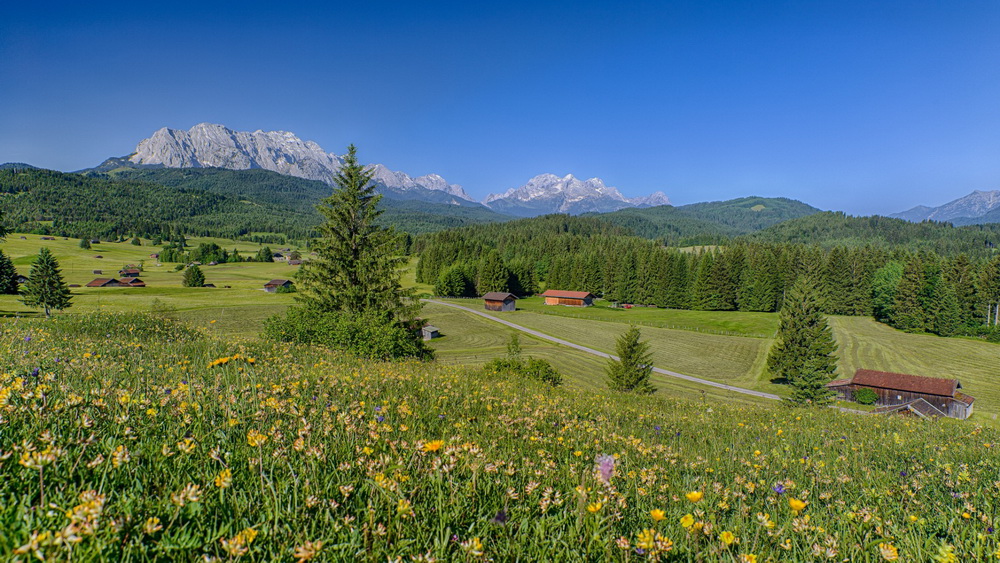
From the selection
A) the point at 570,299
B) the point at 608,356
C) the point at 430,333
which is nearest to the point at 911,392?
the point at 608,356

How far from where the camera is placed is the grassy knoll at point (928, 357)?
51562 mm

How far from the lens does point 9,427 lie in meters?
2.85

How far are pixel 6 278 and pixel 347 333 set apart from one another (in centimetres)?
11218

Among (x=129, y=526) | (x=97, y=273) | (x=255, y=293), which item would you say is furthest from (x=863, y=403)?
(x=97, y=273)

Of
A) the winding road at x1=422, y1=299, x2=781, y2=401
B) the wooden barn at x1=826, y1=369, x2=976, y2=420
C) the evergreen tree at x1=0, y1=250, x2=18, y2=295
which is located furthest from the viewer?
the evergreen tree at x1=0, y1=250, x2=18, y2=295

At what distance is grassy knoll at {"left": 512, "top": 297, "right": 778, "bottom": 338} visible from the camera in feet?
289

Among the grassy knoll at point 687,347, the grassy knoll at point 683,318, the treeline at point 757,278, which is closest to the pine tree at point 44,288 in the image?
the grassy knoll at point 687,347

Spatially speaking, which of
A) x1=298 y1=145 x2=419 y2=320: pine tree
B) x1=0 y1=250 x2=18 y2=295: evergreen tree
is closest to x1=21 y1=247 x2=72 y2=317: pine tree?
x1=0 y1=250 x2=18 y2=295: evergreen tree

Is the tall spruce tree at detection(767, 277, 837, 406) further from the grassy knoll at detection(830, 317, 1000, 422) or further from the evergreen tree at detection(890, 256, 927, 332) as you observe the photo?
the evergreen tree at detection(890, 256, 927, 332)

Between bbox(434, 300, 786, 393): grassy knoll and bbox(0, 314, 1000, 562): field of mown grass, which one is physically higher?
bbox(0, 314, 1000, 562): field of mown grass

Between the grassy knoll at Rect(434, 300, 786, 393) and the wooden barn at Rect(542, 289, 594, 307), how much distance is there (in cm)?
2372

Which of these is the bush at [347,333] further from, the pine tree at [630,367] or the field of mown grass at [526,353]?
the pine tree at [630,367]

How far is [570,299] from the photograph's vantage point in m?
122

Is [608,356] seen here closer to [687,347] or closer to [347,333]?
[687,347]
